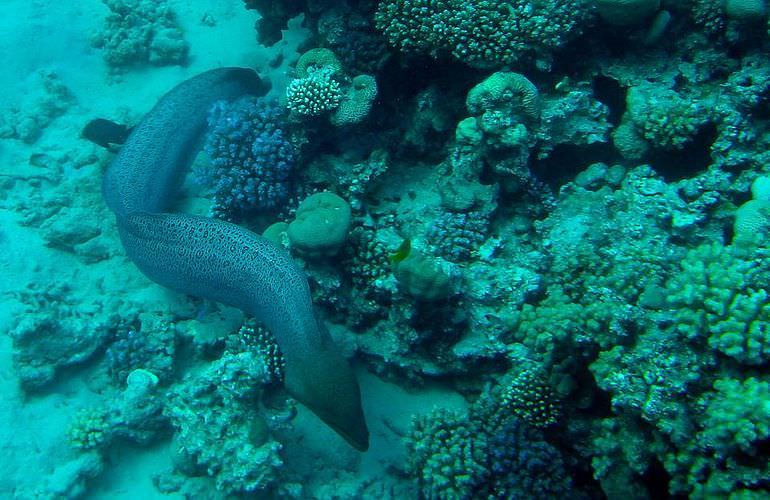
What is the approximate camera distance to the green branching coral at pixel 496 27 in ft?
16.0

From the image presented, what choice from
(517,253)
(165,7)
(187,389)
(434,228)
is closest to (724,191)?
(517,253)

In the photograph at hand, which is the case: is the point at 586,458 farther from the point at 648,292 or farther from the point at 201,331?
the point at 201,331

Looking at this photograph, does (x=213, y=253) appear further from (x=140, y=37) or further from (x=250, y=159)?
(x=140, y=37)

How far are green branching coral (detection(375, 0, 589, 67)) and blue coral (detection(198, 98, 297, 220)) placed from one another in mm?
2081

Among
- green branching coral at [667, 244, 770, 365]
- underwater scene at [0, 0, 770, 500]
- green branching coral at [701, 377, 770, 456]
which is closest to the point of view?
green branching coral at [701, 377, 770, 456]

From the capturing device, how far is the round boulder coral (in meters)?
4.79

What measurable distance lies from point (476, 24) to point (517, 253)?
94.7 inches

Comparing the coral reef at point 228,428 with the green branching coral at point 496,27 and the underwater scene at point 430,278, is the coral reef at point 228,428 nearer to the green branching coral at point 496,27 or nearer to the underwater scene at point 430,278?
the underwater scene at point 430,278

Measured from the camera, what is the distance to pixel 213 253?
5.41 metres

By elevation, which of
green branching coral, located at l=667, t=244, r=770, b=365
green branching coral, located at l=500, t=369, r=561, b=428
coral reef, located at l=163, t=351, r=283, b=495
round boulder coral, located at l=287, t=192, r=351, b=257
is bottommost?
coral reef, located at l=163, t=351, r=283, b=495

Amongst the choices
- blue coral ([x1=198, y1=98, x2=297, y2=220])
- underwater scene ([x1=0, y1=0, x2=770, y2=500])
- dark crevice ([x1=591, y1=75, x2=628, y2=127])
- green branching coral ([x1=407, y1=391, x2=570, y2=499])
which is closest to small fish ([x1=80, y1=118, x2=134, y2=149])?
underwater scene ([x1=0, y1=0, x2=770, y2=500])

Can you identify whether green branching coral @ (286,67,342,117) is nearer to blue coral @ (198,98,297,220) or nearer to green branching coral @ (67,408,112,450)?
blue coral @ (198,98,297,220)

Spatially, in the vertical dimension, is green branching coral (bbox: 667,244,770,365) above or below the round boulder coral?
above

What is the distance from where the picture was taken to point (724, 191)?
4.41m
